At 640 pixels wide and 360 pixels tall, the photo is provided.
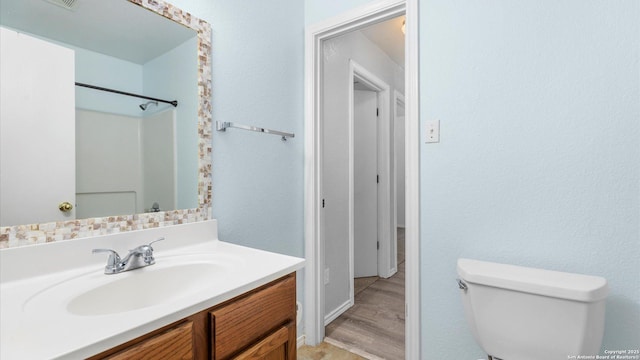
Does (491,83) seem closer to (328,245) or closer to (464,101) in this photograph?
(464,101)

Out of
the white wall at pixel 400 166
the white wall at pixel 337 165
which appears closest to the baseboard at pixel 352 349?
the white wall at pixel 337 165

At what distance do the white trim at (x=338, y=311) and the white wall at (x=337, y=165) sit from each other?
2 centimetres

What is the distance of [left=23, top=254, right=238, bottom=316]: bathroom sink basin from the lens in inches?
29.3

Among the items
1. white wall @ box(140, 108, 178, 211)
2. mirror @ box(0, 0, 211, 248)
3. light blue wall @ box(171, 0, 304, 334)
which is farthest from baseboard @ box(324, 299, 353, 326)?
white wall @ box(140, 108, 178, 211)

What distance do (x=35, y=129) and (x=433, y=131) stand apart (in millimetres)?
1463

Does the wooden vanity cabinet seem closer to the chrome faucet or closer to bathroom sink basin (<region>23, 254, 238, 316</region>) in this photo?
bathroom sink basin (<region>23, 254, 238, 316</region>)

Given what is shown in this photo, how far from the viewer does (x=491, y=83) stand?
127 cm

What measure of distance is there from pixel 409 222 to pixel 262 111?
0.95m

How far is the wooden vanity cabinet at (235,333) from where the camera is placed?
62 centimetres

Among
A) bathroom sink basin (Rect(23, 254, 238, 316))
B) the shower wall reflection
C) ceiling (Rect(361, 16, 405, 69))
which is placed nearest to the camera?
A: bathroom sink basin (Rect(23, 254, 238, 316))

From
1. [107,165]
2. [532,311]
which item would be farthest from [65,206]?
[532,311]

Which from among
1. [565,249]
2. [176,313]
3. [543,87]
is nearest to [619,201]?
[565,249]

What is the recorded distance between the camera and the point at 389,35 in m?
2.73

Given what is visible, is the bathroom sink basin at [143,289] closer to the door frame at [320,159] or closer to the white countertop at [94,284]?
the white countertop at [94,284]
